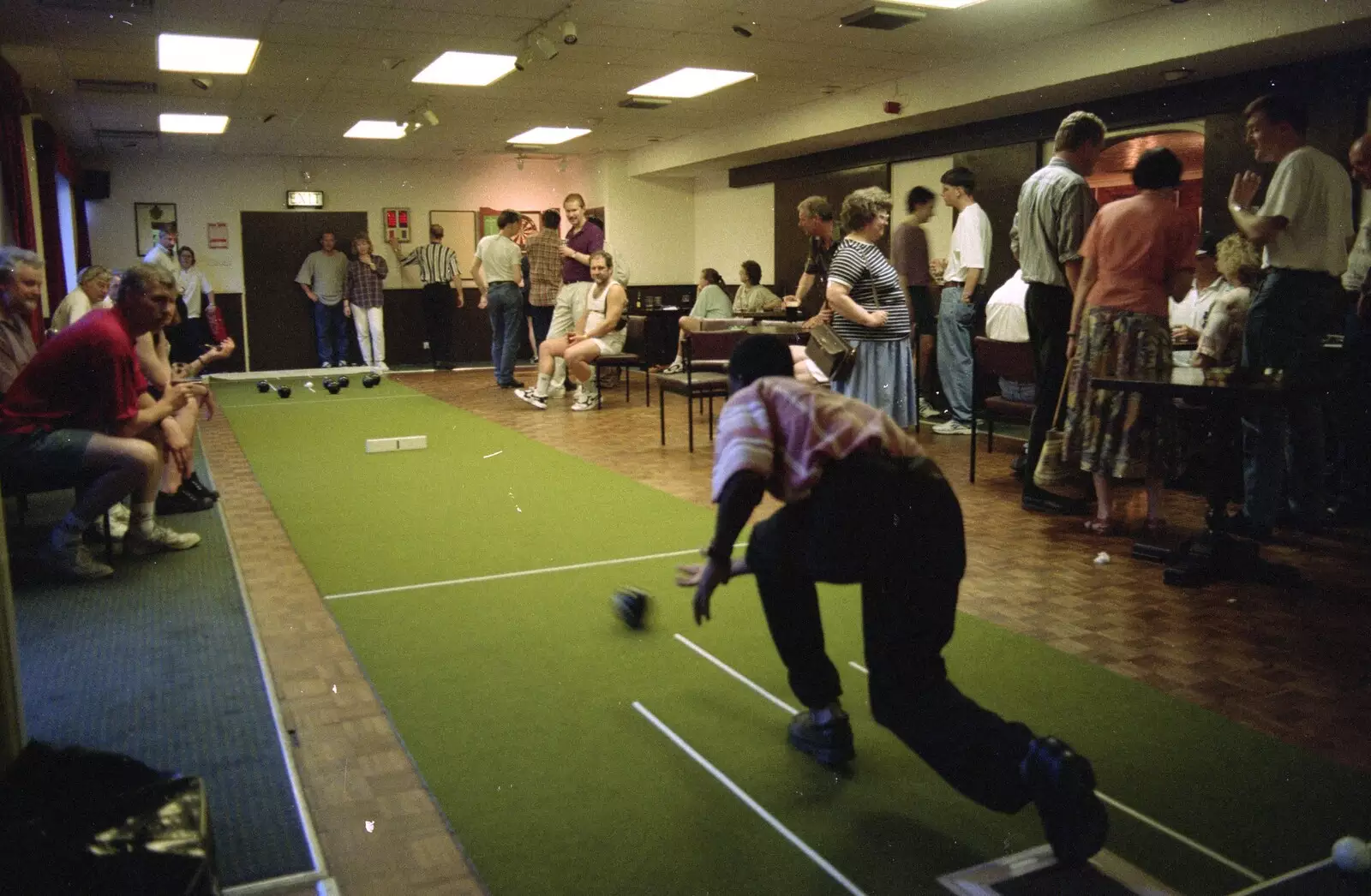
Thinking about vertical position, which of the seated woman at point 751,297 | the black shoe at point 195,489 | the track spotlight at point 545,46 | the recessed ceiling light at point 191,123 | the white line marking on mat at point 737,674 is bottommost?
the white line marking on mat at point 737,674

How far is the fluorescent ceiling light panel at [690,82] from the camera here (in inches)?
389

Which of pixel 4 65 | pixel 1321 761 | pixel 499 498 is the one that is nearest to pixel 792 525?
pixel 1321 761

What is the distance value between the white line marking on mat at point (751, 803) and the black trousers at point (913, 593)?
281mm

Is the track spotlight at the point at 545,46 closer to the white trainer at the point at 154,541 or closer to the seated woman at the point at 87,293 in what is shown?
the seated woman at the point at 87,293

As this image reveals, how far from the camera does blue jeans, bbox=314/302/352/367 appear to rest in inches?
593

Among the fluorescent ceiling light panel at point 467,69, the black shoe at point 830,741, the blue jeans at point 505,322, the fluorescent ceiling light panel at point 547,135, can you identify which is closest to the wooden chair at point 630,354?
the blue jeans at point 505,322

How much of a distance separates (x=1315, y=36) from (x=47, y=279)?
1090cm

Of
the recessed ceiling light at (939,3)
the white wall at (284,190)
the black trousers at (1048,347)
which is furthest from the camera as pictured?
the white wall at (284,190)

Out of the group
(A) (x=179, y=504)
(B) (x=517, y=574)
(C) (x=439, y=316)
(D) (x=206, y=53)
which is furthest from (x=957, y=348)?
(C) (x=439, y=316)

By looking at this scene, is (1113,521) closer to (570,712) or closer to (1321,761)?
(1321,761)

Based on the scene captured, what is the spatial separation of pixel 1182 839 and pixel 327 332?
14441 mm

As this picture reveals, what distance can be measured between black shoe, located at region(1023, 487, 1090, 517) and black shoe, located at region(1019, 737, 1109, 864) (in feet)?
11.2

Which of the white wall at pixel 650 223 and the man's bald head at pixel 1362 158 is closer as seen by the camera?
the man's bald head at pixel 1362 158

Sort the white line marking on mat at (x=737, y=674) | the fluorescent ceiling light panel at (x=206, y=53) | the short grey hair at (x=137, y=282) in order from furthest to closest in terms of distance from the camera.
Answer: the fluorescent ceiling light panel at (x=206, y=53) → the short grey hair at (x=137, y=282) → the white line marking on mat at (x=737, y=674)
